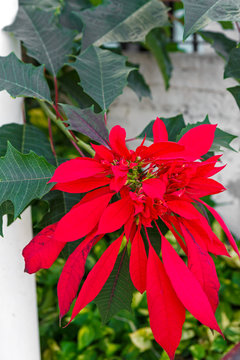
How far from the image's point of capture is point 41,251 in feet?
1.61

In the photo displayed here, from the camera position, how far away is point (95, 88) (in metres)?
0.61

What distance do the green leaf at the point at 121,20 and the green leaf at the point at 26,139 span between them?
0.18 metres

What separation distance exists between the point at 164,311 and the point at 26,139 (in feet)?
1.31

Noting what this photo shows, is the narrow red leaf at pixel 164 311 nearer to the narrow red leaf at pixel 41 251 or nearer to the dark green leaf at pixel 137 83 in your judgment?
the narrow red leaf at pixel 41 251

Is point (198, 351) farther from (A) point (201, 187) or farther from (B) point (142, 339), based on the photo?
(A) point (201, 187)

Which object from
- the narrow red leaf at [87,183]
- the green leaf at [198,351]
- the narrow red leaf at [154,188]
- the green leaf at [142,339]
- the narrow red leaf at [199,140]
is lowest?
the green leaf at [198,351]

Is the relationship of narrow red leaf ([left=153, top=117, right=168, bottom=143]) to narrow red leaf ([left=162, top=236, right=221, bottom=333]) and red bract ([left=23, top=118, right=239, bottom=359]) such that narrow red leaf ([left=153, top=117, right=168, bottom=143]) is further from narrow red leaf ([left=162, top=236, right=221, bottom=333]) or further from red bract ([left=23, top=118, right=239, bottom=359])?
narrow red leaf ([left=162, top=236, right=221, bottom=333])

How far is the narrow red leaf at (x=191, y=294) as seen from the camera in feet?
1.37

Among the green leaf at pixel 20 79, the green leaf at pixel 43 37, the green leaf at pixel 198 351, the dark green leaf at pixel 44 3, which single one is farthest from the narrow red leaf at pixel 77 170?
the green leaf at pixel 198 351

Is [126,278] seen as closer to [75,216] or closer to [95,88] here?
[75,216]

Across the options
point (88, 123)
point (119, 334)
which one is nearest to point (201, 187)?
point (88, 123)

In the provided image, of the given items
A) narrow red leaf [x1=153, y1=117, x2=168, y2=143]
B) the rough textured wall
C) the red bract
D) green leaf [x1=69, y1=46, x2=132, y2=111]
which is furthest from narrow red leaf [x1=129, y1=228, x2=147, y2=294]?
the rough textured wall

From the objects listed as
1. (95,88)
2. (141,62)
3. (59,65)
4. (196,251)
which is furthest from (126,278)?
(141,62)

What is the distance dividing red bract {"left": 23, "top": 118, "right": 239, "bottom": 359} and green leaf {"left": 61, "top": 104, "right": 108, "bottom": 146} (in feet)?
0.16
